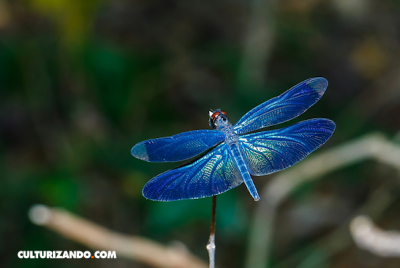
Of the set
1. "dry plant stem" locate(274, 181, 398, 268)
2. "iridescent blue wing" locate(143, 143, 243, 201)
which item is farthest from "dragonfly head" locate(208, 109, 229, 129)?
"dry plant stem" locate(274, 181, 398, 268)

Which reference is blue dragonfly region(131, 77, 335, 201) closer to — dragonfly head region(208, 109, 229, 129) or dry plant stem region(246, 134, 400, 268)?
dragonfly head region(208, 109, 229, 129)

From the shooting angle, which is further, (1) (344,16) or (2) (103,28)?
(1) (344,16)

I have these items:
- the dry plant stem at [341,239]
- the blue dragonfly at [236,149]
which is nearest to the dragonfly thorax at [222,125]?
the blue dragonfly at [236,149]

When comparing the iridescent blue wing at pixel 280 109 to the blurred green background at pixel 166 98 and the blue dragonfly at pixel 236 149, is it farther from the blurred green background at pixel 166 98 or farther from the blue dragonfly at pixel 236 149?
the blurred green background at pixel 166 98

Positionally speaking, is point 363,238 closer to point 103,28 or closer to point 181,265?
point 181,265

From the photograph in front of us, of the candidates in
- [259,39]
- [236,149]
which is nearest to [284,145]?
[236,149]

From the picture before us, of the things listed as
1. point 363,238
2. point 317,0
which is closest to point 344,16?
point 317,0
